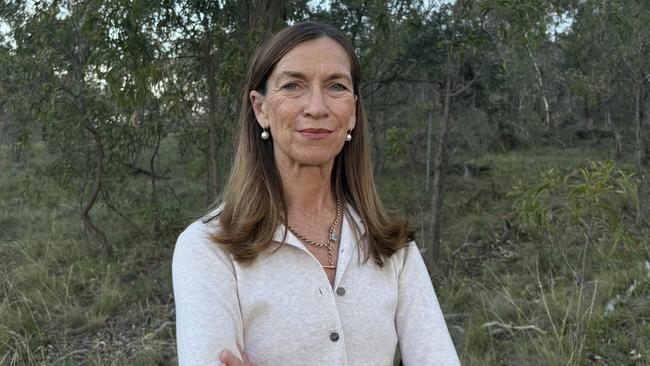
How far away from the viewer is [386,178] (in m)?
11.2

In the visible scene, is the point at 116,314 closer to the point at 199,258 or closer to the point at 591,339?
Result: the point at 591,339

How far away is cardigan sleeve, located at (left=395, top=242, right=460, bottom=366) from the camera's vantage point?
1.69 metres

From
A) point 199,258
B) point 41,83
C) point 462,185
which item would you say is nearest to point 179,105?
point 41,83

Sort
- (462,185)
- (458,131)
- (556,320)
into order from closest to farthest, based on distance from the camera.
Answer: (556,320) < (458,131) < (462,185)

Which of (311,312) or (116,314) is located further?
(116,314)

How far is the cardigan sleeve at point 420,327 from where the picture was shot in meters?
1.69

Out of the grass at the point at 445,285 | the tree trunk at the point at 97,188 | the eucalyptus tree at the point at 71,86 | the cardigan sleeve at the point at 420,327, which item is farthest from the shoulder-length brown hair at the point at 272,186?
the tree trunk at the point at 97,188

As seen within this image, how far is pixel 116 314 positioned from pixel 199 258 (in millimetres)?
4651

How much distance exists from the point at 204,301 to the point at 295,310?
23cm

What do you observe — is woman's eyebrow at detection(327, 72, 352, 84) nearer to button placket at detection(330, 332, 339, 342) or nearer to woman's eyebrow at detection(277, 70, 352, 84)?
woman's eyebrow at detection(277, 70, 352, 84)

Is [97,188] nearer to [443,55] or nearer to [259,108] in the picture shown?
[443,55]

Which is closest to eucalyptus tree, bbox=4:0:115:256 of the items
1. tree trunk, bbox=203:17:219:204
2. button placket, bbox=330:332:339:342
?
tree trunk, bbox=203:17:219:204

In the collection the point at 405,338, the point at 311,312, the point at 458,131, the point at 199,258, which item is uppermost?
the point at 458,131

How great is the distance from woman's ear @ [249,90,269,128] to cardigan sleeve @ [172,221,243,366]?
389 mm
